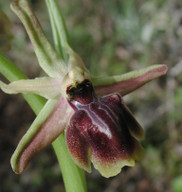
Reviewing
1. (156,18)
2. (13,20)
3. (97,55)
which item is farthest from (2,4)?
(156,18)

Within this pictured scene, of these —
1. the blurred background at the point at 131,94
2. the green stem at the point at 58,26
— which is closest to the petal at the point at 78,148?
the green stem at the point at 58,26

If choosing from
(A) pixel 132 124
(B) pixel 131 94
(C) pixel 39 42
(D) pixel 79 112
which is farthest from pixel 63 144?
(B) pixel 131 94

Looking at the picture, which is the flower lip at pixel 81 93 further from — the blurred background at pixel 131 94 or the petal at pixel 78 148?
the blurred background at pixel 131 94

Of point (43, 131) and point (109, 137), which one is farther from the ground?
point (43, 131)

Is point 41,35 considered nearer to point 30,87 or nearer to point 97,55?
point 30,87

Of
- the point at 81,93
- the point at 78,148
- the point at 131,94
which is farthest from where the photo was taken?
the point at 131,94

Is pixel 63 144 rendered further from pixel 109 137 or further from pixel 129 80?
pixel 129 80

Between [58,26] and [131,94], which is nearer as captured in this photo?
[58,26]
